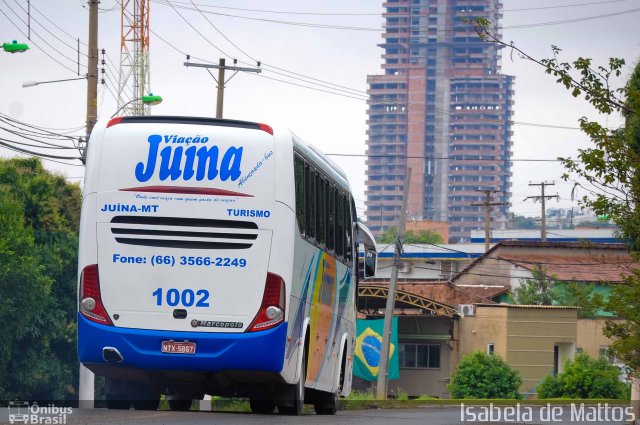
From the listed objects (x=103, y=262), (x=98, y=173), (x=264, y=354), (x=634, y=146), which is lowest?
(x=264, y=354)

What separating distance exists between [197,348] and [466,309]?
170ft

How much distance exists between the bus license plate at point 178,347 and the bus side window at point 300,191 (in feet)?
6.18

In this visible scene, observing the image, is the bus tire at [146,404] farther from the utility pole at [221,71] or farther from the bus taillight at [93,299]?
the utility pole at [221,71]

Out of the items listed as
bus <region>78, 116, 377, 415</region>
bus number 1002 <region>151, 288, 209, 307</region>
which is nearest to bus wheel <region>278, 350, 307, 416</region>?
bus <region>78, 116, 377, 415</region>

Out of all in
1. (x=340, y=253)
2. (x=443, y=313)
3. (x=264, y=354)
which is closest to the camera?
(x=264, y=354)

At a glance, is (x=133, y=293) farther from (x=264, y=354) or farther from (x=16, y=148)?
(x=16, y=148)

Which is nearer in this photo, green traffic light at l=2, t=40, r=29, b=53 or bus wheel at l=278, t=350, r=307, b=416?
bus wheel at l=278, t=350, r=307, b=416

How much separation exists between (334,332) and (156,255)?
5.52 metres

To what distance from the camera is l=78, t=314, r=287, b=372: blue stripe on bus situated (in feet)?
51.4

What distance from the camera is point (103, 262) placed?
15.7 m

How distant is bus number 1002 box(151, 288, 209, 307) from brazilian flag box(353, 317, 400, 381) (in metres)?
47.8

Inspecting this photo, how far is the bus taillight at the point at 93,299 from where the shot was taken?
1574 cm

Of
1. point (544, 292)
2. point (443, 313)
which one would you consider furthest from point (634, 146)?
point (544, 292)

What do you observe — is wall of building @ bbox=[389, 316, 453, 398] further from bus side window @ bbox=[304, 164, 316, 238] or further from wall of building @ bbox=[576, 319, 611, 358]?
bus side window @ bbox=[304, 164, 316, 238]
